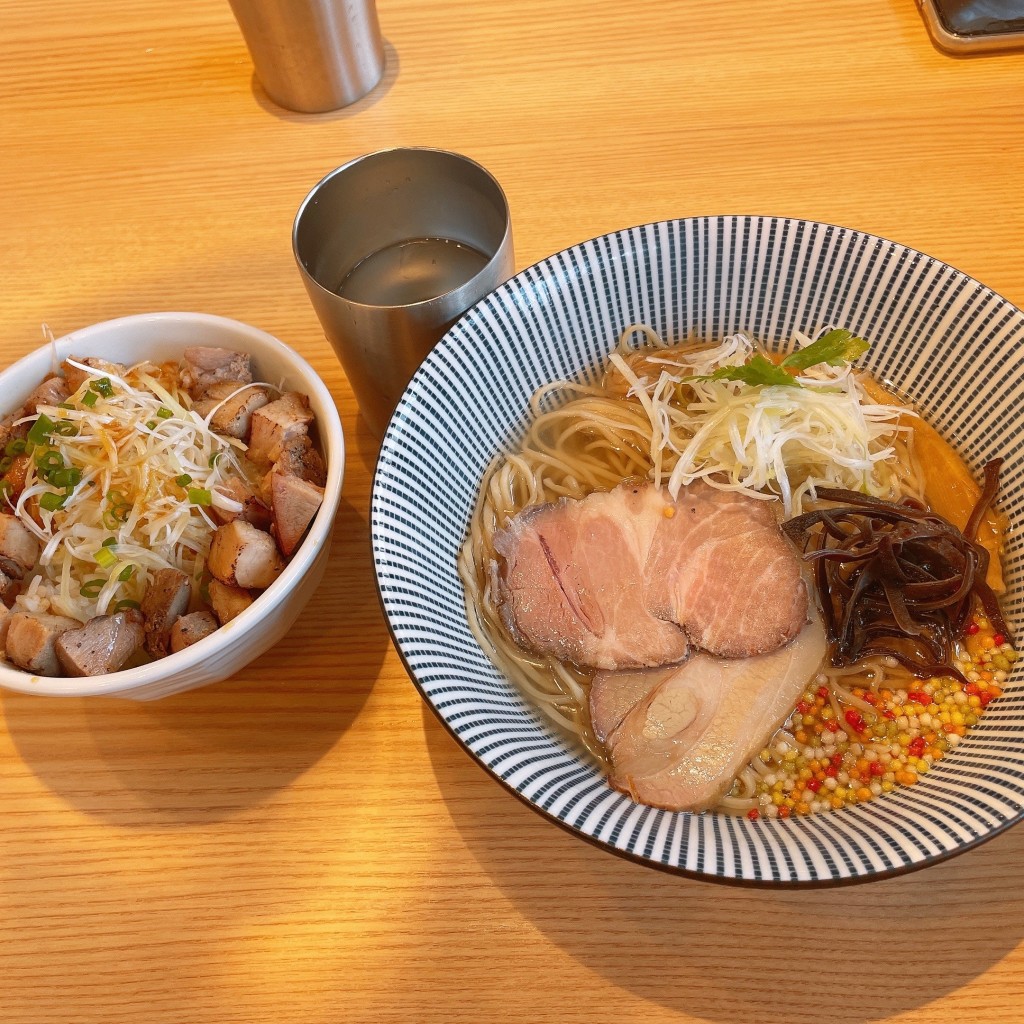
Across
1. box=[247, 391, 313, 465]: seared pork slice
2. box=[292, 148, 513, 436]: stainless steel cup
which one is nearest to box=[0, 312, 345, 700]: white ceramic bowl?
box=[247, 391, 313, 465]: seared pork slice

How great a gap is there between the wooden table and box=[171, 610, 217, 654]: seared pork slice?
0.24 meters

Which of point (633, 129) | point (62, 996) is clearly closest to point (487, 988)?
point (62, 996)

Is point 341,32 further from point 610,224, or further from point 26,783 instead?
point 26,783

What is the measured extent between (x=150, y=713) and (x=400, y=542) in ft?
2.05

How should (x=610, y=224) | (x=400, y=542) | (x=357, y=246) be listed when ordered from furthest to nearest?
(x=610, y=224)
(x=357, y=246)
(x=400, y=542)

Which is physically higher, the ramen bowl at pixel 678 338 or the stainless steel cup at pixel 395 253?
the stainless steel cup at pixel 395 253

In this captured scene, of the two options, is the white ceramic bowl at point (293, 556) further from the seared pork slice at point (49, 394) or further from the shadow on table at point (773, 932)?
the shadow on table at point (773, 932)

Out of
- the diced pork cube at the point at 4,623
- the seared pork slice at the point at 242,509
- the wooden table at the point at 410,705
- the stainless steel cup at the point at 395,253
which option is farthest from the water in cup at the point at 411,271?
the diced pork cube at the point at 4,623

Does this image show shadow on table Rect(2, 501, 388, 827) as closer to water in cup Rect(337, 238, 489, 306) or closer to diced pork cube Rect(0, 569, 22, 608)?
diced pork cube Rect(0, 569, 22, 608)

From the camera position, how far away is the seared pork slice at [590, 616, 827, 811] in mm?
1302

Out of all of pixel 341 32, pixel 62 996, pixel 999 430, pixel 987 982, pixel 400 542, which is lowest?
pixel 987 982

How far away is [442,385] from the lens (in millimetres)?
1465

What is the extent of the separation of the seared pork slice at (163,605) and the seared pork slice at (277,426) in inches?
10.8

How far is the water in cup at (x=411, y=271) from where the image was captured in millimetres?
1767
